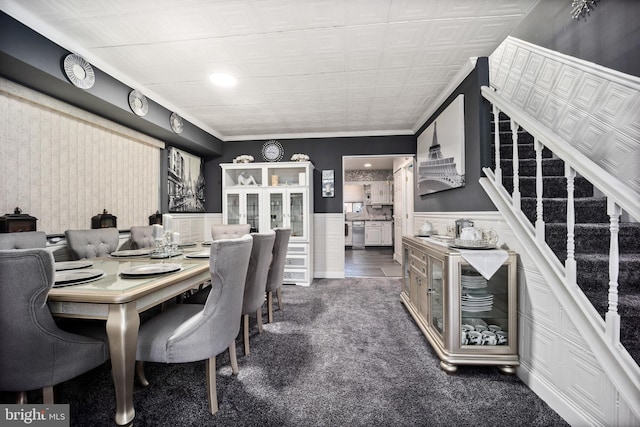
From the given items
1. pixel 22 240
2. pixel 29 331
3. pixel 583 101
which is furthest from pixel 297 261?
pixel 583 101

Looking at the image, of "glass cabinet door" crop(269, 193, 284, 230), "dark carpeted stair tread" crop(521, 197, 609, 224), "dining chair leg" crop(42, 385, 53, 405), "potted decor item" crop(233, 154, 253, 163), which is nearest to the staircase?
"dark carpeted stair tread" crop(521, 197, 609, 224)

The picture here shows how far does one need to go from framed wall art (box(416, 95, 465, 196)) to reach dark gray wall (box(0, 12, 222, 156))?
11.1 feet

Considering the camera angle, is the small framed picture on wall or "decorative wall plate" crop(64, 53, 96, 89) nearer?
"decorative wall plate" crop(64, 53, 96, 89)

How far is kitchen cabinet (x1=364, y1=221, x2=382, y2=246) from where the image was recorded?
8.59 m

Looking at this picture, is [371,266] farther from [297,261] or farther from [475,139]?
[475,139]

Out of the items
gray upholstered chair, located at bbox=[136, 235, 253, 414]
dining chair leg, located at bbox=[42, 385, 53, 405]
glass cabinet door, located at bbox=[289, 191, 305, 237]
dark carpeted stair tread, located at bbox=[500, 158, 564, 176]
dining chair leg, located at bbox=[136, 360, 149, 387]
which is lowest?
dining chair leg, located at bbox=[136, 360, 149, 387]

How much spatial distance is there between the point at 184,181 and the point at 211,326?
11.5 feet

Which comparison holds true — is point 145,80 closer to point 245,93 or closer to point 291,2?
point 245,93

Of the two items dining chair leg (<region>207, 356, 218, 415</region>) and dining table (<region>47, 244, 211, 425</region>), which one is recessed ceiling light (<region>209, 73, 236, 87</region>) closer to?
dining table (<region>47, 244, 211, 425</region>)

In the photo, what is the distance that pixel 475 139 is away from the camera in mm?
2311

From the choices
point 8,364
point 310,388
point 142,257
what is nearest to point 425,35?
point 310,388

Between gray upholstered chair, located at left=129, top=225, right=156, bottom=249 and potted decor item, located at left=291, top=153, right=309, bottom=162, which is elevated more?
potted decor item, located at left=291, top=153, right=309, bottom=162

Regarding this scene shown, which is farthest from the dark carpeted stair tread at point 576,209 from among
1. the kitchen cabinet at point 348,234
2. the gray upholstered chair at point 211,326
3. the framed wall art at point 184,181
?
the kitchen cabinet at point 348,234

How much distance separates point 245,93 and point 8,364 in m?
2.82
